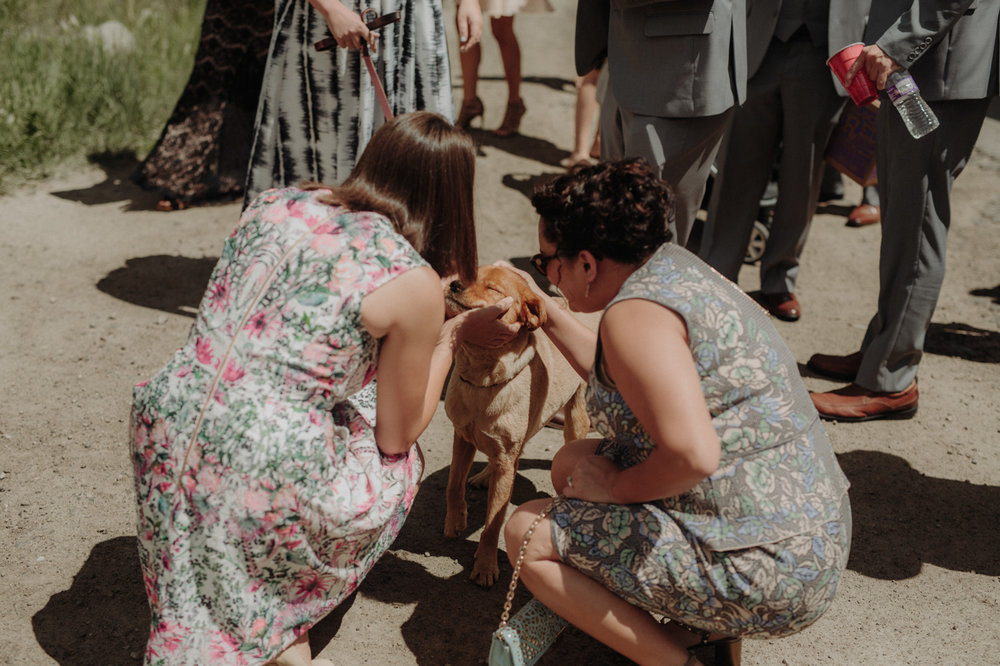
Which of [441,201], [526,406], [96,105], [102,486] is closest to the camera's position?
[441,201]

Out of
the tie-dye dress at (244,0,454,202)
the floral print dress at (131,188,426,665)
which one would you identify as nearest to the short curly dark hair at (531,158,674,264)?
the floral print dress at (131,188,426,665)

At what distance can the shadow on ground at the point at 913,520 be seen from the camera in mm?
3211

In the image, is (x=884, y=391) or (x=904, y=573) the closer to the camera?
(x=904, y=573)

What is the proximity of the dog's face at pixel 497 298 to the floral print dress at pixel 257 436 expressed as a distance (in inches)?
22.1

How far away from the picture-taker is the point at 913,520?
11.3ft

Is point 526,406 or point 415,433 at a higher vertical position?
point 415,433

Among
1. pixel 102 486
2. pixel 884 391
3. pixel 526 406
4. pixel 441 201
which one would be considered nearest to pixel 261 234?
pixel 441 201

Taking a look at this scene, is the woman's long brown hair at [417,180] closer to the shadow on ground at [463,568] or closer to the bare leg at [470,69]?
the shadow on ground at [463,568]

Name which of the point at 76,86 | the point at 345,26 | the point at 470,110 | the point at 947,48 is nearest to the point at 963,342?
the point at 947,48

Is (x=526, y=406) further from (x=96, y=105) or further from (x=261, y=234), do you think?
(x=96, y=105)

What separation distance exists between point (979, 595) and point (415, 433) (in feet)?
7.02

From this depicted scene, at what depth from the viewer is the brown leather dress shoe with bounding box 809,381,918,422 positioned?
4035 mm

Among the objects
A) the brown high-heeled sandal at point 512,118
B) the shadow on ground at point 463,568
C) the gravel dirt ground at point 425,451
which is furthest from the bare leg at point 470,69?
the shadow on ground at point 463,568

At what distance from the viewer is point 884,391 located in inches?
159
